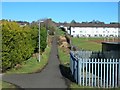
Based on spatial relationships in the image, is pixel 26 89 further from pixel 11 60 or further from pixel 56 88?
pixel 11 60

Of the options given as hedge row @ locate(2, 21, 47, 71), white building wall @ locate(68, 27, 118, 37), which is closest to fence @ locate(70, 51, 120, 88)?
hedge row @ locate(2, 21, 47, 71)

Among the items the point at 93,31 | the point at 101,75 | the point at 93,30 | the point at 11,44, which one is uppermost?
the point at 93,30

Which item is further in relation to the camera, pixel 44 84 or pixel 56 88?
pixel 44 84

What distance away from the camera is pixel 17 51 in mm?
23703

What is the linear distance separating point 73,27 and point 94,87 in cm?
13468

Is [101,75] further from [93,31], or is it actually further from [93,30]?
[93,31]

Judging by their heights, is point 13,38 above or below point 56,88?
above

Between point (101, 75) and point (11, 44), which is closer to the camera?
point (101, 75)

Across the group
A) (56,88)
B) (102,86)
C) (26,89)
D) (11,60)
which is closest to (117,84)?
(102,86)

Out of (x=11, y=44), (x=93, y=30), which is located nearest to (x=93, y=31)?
(x=93, y=30)

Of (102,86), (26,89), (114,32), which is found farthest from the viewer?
→ (114,32)

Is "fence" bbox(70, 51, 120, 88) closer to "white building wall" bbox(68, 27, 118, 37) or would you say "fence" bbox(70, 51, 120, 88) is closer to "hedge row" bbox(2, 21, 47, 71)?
"hedge row" bbox(2, 21, 47, 71)

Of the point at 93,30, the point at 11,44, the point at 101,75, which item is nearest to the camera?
the point at 101,75

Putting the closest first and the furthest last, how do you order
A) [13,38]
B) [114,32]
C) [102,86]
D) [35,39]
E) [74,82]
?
1. [102,86]
2. [74,82]
3. [13,38]
4. [35,39]
5. [114,32]
